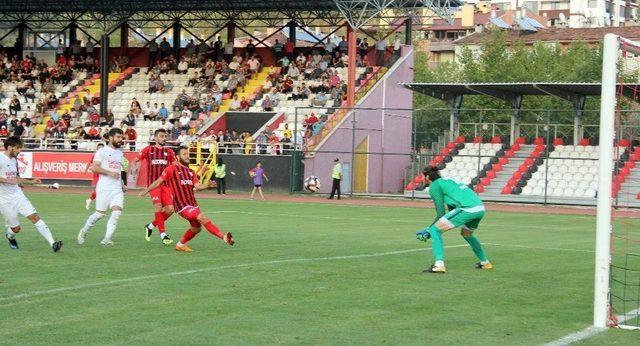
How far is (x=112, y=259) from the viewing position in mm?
16734

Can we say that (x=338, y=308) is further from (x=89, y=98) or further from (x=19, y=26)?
(x=19, y=26)

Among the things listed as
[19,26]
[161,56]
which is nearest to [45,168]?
[161,56]

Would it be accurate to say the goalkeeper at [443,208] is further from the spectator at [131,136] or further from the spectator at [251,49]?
the spectator at [251,49]

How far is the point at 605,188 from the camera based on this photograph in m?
11.6

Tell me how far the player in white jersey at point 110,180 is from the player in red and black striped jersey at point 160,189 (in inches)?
32.0

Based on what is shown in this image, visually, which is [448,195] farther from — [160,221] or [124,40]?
[124,40]

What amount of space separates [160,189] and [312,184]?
25572mm

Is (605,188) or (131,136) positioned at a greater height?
(131,136)

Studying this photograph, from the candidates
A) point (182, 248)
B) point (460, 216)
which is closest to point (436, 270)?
point (460, 216)

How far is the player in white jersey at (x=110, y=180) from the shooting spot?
18656mm

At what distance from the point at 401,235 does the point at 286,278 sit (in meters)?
8.99

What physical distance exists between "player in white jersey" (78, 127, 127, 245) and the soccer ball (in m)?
26.2

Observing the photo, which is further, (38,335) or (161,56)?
(161,56)

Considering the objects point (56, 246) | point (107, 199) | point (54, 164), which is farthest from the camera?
point (54, 164)
